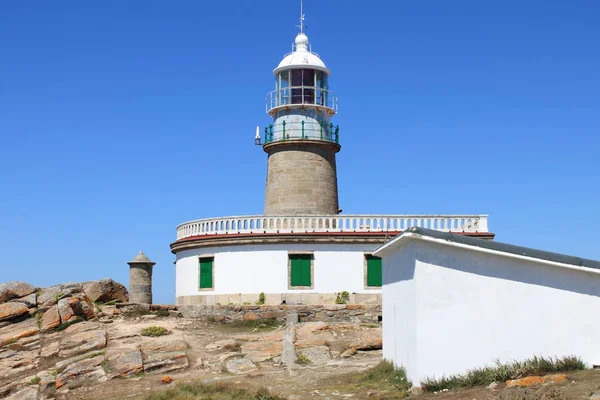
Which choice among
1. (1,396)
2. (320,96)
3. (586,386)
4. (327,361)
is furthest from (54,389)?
(320,96)

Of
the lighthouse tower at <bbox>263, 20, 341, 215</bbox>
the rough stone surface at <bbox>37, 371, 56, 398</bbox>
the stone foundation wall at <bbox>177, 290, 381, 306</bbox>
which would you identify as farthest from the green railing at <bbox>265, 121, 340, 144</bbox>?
the rough stone surface at <bbox>37, 371, 56, 398</bbox>

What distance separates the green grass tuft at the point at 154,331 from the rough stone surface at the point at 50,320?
3.87 m

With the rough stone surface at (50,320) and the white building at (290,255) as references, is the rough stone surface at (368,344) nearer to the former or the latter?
the white building at (290,255)

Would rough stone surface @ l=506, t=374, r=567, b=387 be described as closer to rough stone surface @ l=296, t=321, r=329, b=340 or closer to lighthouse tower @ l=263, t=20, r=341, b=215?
rough stone surface @ l=296, t=321, r=329, b=340

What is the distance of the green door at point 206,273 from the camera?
32062 millimetres

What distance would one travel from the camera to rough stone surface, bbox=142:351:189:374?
910 inches

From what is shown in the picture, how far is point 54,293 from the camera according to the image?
103 ft

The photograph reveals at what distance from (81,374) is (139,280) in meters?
11.7

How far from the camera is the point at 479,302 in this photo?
15.4 metres

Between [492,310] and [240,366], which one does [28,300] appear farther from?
[492,310]

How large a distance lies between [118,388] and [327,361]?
6.03 metres

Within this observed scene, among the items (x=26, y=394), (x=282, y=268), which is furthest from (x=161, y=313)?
(x=26, y=394)

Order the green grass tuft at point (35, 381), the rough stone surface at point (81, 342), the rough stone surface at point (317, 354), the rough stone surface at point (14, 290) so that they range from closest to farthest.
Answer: the rough stone surface at point (317, 354) < the green grass tuft at point (35, 381) < the rough stone surface at point (81, 342) < the rough stone surface at point (14, 290)

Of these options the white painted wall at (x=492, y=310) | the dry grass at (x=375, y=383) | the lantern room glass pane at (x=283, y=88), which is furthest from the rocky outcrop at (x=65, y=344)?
the lantern room glass pane at (x=283, y=88)
